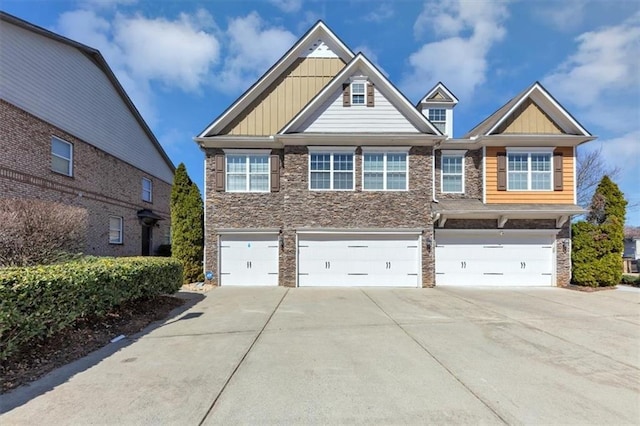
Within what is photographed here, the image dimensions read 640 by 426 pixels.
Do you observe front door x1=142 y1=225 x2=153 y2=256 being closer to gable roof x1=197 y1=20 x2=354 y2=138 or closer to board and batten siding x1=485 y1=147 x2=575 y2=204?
gable roof x1=197 y1=20 x2=354 y2=138

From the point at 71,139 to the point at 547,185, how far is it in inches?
771

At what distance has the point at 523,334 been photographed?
6324mm

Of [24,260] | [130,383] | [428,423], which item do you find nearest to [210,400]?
[130,383]

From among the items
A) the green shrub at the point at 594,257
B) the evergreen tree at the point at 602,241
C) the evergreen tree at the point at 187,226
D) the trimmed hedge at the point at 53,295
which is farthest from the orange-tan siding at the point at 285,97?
the green shrub at the point at 594,257

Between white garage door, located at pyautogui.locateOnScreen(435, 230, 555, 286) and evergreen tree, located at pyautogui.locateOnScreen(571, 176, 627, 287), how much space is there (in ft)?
3.36

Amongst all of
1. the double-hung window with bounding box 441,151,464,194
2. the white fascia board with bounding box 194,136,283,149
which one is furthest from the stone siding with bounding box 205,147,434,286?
the double-hung window with bounding box 441,151,464,194

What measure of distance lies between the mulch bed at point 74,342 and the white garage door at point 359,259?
5565 mm

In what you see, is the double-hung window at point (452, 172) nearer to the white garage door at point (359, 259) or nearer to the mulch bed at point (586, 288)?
the white garage door at point (359, 259)

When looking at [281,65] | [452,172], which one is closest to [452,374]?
[452,172]

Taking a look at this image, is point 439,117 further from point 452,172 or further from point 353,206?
point 353,206

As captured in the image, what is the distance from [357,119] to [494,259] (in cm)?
774

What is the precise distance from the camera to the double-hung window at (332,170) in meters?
12.4

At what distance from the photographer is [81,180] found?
13.7 m

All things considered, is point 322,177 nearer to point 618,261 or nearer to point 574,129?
point 574,129
